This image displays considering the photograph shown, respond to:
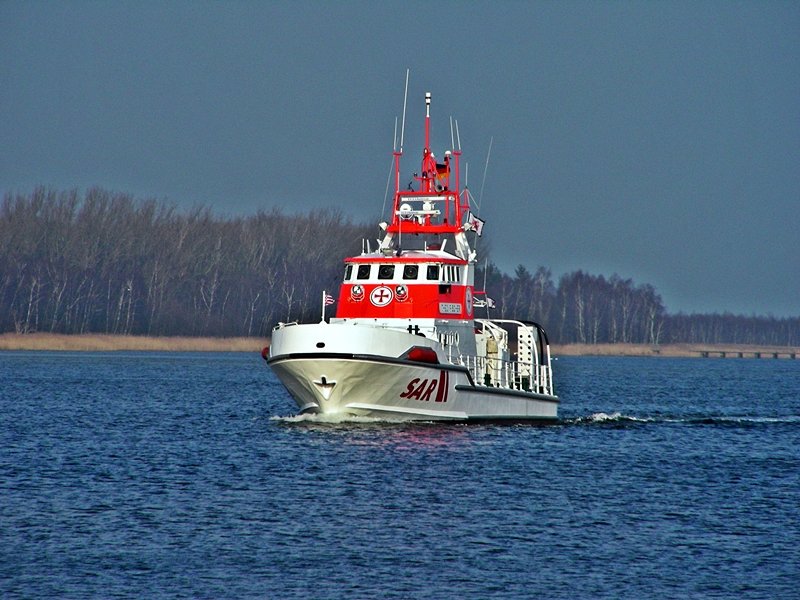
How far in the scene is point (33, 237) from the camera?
→ 137m

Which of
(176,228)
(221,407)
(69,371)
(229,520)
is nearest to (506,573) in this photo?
(229,520)

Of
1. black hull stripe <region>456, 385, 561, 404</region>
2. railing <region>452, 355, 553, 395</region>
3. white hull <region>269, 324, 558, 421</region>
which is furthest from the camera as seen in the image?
railing <region>452, 355, 553, 395</region>

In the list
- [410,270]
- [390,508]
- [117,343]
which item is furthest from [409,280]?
[117,343]

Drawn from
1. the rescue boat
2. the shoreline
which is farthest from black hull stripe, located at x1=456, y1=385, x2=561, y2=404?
the shoreline

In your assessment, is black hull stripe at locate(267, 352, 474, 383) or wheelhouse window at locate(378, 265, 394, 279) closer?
black hull stripe at locate(267, 352, 474, 383)

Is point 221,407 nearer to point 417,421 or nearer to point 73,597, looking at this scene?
point 417,421

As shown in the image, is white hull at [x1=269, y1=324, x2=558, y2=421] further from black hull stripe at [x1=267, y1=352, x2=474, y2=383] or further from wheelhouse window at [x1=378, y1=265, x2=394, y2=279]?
wheelhouse window at [x1=378, y1=265, x2=394, y2=279]

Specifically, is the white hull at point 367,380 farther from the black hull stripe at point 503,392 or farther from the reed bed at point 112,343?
the reed bed at point 112,343

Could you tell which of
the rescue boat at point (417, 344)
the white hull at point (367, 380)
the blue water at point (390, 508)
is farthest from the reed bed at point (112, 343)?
the white hull at point (367, 380)

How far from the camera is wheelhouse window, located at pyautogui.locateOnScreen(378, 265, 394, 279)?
135 ft

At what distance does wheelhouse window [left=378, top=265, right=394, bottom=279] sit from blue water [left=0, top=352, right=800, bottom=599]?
5.14m

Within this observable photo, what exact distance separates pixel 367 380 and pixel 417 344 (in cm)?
173

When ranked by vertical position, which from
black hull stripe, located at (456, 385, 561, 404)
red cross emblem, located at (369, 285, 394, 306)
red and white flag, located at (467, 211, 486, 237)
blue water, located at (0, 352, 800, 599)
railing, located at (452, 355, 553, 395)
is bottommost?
blue water, located at (0, 352, 800, 599)

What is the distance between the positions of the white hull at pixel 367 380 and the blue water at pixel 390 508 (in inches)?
24.1
